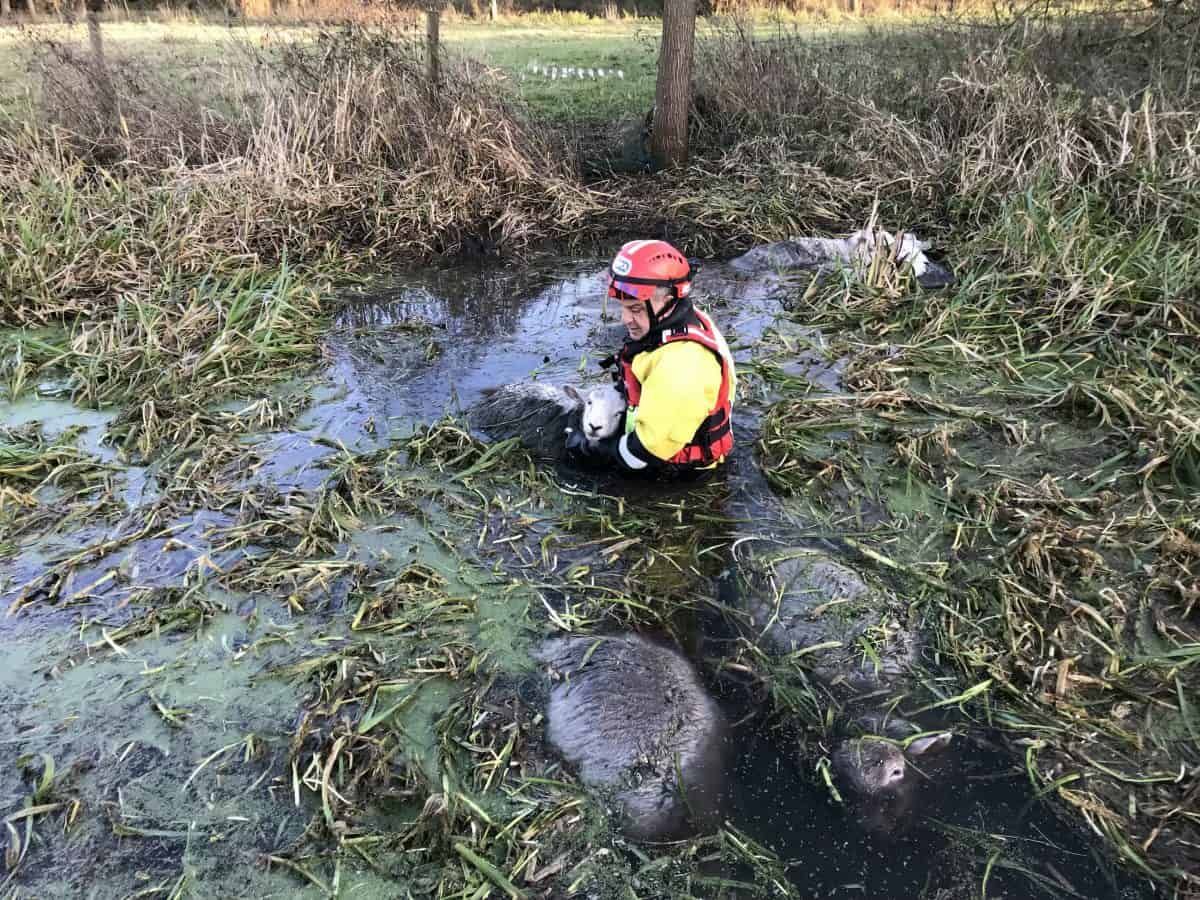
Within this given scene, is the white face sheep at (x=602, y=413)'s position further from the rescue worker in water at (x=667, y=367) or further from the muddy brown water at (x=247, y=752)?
the muddy brown water at (x=247, y=752)

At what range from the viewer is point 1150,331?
5844 mm

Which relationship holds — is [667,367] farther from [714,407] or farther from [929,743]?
[929,743]

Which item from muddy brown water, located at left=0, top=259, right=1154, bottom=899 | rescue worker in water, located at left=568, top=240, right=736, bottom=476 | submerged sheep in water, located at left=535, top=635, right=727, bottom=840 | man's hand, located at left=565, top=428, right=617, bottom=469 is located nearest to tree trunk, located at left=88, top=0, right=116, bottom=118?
muddy brown water, located at left=0, top=259, right=1154, bottom=899

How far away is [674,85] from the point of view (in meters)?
9.64

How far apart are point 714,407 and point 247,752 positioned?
2636 millimetres

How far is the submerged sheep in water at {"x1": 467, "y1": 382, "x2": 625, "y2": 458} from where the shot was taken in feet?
15.8

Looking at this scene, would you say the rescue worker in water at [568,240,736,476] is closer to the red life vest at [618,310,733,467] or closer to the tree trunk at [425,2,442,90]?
the red life vest at [618,310,733,467]

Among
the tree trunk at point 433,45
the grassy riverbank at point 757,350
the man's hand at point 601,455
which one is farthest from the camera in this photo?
the tree trunk at point 433,45

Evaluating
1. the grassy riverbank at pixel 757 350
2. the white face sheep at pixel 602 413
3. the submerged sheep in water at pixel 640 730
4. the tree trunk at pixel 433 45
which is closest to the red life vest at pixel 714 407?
the white face sheep at pixel 602 413

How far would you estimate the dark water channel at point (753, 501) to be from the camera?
2785 millimetres

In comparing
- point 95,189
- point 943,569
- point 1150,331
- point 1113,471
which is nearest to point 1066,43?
point 1150,331

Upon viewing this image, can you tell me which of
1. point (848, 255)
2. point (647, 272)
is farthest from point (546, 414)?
point (848, 255)

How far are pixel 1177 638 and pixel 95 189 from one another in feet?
29.1

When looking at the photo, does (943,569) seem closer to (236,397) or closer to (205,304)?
(236,397)
